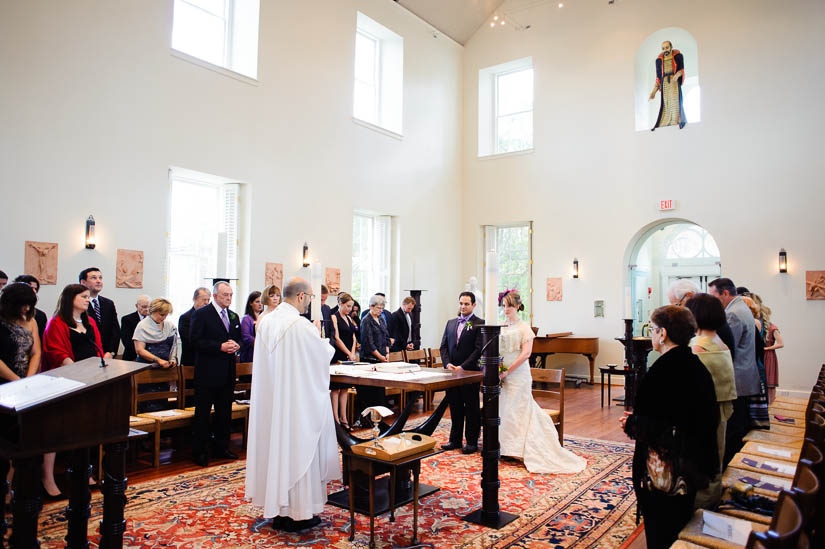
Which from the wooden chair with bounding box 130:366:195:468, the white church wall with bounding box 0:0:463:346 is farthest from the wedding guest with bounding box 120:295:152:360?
the wooden chair with bounding box 130:366:195:468

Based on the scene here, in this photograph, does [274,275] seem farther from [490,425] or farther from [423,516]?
[490,425]

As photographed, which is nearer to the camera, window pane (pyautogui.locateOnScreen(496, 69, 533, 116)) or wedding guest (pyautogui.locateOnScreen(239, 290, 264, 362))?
wedding guest (pyautogui.locateOnScreen(239, 290, 264, 362))

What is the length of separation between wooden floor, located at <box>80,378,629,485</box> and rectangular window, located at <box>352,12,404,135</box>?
6.29 metres

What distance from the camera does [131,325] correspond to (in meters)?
6.81

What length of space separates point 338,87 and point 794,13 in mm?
7965

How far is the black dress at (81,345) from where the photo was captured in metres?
4.76

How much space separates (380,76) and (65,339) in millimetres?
9151

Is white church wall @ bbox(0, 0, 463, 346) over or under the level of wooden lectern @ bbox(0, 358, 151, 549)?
over

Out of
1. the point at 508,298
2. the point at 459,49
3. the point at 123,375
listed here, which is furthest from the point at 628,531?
the point at 459,49

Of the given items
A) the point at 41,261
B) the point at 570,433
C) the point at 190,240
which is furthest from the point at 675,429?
the point at 190,240

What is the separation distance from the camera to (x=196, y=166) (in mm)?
8391

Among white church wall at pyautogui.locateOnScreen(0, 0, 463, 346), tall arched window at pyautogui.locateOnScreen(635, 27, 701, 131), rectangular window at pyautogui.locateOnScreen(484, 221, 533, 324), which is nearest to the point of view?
white church wall at pyautogui.locateOnScreen(0, 0, 463, 346)

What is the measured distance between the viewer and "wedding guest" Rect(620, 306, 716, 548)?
9.07ft

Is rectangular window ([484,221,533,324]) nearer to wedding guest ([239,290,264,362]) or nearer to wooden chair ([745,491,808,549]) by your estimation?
wedding guest ([239,290,264,362])
